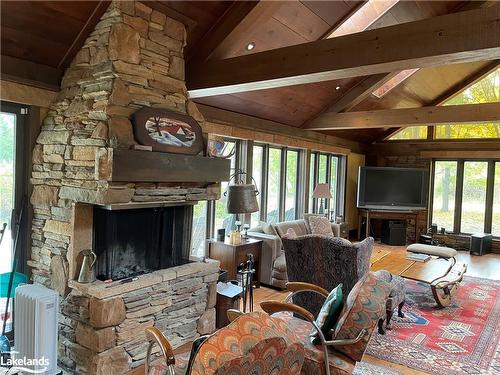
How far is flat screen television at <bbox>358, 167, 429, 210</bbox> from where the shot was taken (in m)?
8.49

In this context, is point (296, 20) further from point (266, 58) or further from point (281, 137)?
point (281, 137)

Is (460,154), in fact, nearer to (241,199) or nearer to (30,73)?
(241,199)

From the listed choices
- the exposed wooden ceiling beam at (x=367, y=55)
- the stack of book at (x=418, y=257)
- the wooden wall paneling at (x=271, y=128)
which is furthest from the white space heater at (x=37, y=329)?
the stack of book at (x=418, y=257)

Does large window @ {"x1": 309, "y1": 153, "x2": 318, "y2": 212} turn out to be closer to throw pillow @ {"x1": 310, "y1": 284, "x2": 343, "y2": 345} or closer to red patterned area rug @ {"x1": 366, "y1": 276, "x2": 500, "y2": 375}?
red patterned area rug @ {"x1": 366, "y1": 276, "x2": 500, "y2": 375}

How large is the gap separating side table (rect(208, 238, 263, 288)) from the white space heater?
2.26 metres

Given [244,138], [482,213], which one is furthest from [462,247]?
[244,138]

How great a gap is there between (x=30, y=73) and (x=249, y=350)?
9.42ft

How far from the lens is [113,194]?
269 centimetres

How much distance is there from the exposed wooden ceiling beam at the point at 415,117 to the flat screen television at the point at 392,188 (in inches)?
104

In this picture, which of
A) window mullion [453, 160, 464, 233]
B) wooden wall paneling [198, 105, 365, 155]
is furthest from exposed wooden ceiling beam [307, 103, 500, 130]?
window mullion [453, 160, 464, 233]

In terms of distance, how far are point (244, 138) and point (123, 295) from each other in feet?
10.2

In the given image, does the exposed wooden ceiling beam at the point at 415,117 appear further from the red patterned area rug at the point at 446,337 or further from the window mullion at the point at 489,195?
the window mullion at the point at 489,195

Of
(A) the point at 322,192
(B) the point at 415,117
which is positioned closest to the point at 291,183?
(A) the point at 322,192

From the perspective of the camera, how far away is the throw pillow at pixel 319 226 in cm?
613
